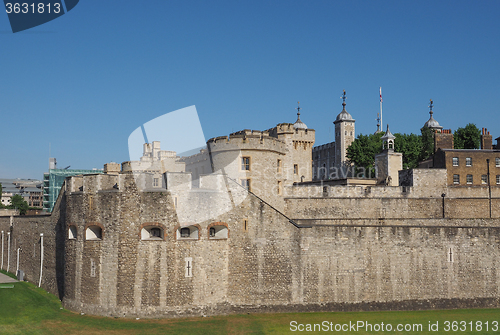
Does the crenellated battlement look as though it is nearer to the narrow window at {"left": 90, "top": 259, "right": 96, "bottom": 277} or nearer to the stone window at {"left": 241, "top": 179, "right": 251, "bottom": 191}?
the stone window at {"left": 241, "top": 179, "right": 251, "bottom": 191}

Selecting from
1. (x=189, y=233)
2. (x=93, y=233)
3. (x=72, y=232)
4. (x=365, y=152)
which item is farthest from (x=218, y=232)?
(x=365, y=152)

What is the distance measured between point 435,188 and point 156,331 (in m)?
27.6

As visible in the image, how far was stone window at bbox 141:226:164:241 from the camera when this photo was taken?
28.8m

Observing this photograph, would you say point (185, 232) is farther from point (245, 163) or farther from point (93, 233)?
point (245, 163)

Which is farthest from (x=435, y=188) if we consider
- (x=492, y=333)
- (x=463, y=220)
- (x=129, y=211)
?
(x=129, y=211)

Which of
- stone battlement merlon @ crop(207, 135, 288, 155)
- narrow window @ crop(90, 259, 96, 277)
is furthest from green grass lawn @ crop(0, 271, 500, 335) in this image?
stone battlement merlon @ crop(207, 135, 288, 155)

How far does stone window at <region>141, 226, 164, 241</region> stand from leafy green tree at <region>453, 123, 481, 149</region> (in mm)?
50985

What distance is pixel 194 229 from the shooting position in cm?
2944

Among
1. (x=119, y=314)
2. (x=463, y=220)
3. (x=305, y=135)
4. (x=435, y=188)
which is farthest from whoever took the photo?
(x=305, y=135)

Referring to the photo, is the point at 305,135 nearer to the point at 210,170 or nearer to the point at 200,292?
the point at 210,170

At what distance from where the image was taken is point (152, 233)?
29.2m

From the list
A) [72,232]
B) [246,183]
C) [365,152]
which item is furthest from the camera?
[365,152]

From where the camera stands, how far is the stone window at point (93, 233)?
97.1 feet

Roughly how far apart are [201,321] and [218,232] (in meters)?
5.21
